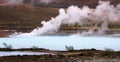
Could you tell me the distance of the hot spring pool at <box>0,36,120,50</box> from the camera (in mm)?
27328

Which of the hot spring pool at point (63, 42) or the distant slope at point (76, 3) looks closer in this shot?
Result: the hot spring pool at point (63, 42)

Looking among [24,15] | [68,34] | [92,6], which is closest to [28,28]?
[24,15]

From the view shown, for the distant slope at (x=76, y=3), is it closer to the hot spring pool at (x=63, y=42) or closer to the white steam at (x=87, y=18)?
the white steam at (x=87, y=18)

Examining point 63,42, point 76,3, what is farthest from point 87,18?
point 63,42

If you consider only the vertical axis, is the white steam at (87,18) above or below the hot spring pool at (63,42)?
above

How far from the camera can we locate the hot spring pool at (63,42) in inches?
1076

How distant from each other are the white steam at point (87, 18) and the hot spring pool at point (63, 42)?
51 cm

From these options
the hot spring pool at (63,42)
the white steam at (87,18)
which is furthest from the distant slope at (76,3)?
the hot spring pool at (63,42)

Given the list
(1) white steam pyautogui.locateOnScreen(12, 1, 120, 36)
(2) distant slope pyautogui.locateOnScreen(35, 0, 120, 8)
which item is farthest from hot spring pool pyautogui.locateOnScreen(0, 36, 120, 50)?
(2) distant slope pyautogui.locateOnScreen(35, 0, 120, 8)

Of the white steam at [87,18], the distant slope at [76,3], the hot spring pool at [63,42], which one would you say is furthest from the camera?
the distant slope at [76,3]

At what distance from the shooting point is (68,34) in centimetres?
2750

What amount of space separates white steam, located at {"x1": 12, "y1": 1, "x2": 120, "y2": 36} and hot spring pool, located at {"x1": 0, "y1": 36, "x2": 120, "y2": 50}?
20.2 inches

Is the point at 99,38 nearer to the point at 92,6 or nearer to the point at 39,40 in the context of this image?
the point at 92,6

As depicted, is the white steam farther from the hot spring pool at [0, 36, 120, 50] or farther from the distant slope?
the hot spring pool at [0, 36, 120, 50]
